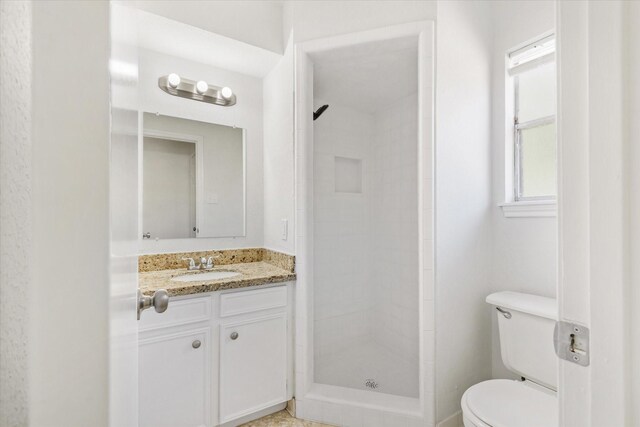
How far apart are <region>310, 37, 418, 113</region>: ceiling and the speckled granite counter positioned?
1.24 metres

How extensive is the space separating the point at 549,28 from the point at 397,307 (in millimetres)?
2141

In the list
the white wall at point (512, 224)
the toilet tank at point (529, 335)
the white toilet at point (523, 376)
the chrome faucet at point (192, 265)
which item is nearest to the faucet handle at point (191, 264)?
the chrome faucet at point (192, 265)

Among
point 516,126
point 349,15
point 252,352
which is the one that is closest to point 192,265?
point 252,352

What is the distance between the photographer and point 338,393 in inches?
70.1

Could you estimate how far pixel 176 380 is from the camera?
1498 millimetres

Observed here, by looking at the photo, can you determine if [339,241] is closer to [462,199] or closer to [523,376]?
[462,199]

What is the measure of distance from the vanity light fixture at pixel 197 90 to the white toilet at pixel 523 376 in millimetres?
2166

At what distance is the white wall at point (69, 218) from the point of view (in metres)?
0.29

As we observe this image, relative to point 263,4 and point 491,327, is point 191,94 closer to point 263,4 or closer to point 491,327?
point 263,4

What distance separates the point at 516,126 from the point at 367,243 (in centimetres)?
149

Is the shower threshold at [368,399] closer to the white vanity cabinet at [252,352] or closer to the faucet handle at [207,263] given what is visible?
the white vanity cabinet at [252,352]

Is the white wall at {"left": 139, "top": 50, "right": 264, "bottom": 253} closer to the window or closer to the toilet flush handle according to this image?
the toilet flush handle

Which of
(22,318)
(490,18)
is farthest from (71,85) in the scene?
(490,18)

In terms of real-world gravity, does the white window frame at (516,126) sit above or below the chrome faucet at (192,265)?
above
